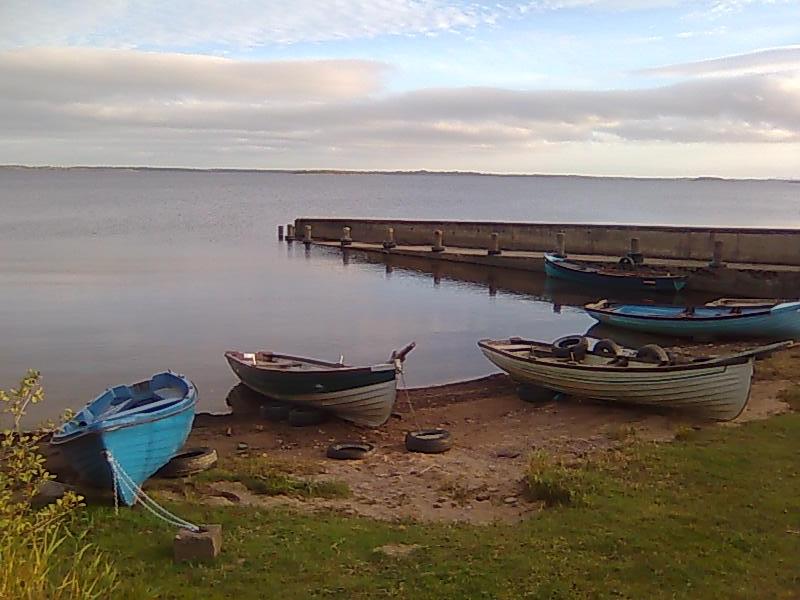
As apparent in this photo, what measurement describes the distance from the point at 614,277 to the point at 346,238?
62.9ft

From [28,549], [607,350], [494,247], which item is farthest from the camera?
[494,247]

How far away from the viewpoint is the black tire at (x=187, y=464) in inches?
398

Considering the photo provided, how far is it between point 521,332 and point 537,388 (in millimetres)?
9177

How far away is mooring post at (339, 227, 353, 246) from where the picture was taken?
4462cm

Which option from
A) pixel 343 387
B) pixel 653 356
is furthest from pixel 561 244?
pixel 343 387

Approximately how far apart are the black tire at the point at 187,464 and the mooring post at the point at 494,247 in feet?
87.3

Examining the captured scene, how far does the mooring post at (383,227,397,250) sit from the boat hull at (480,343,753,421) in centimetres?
2713

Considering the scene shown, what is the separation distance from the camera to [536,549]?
7020mm

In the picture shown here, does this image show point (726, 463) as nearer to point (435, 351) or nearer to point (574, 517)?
point (574, 517)

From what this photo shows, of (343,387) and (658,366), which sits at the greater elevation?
(658,366)

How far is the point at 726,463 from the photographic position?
950 cm

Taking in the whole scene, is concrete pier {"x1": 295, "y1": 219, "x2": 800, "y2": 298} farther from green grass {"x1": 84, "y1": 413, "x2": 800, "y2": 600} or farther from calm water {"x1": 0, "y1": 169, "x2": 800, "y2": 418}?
green grass {"x1": 84, "y1": 413, "x2": 800, "y2": 600}

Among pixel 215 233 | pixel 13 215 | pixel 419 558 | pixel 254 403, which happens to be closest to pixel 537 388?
pixel 254 403

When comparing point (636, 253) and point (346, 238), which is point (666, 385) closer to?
point (636, 253)
